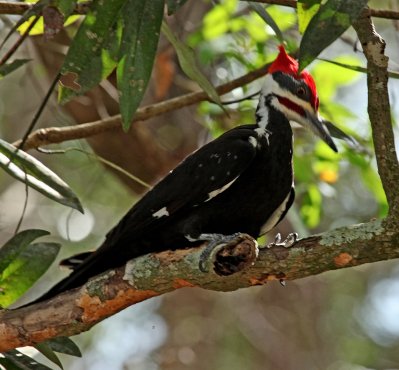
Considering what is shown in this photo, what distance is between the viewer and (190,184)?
261cm

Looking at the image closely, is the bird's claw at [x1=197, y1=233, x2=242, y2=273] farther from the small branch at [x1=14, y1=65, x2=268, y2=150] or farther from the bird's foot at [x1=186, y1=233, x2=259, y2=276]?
the small branch at [x1=14, y1=65, x2=268, y2=150]

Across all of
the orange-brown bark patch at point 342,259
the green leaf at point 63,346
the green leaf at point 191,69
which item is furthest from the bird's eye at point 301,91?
the green leaf at point 63,346

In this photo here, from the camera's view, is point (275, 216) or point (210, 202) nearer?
point (210, 202)

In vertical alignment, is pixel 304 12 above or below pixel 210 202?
above

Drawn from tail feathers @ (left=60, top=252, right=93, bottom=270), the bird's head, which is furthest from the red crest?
tail feathers @ (left=60, top=252, right=93, bottom=270)

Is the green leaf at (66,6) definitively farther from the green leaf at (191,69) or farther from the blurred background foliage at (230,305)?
the blurred background foliage at (230,305)

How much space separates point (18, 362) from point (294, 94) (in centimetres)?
114

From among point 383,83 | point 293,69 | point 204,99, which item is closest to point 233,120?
point 204,99

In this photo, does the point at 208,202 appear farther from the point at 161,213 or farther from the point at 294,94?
the point at 294,94

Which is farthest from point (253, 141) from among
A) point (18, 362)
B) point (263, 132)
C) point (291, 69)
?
point (18, 362)

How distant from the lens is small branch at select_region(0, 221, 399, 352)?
6.47ft

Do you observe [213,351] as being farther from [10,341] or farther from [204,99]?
[10,341]

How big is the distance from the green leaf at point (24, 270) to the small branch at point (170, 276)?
0.38 ft

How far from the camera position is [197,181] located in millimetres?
2602
